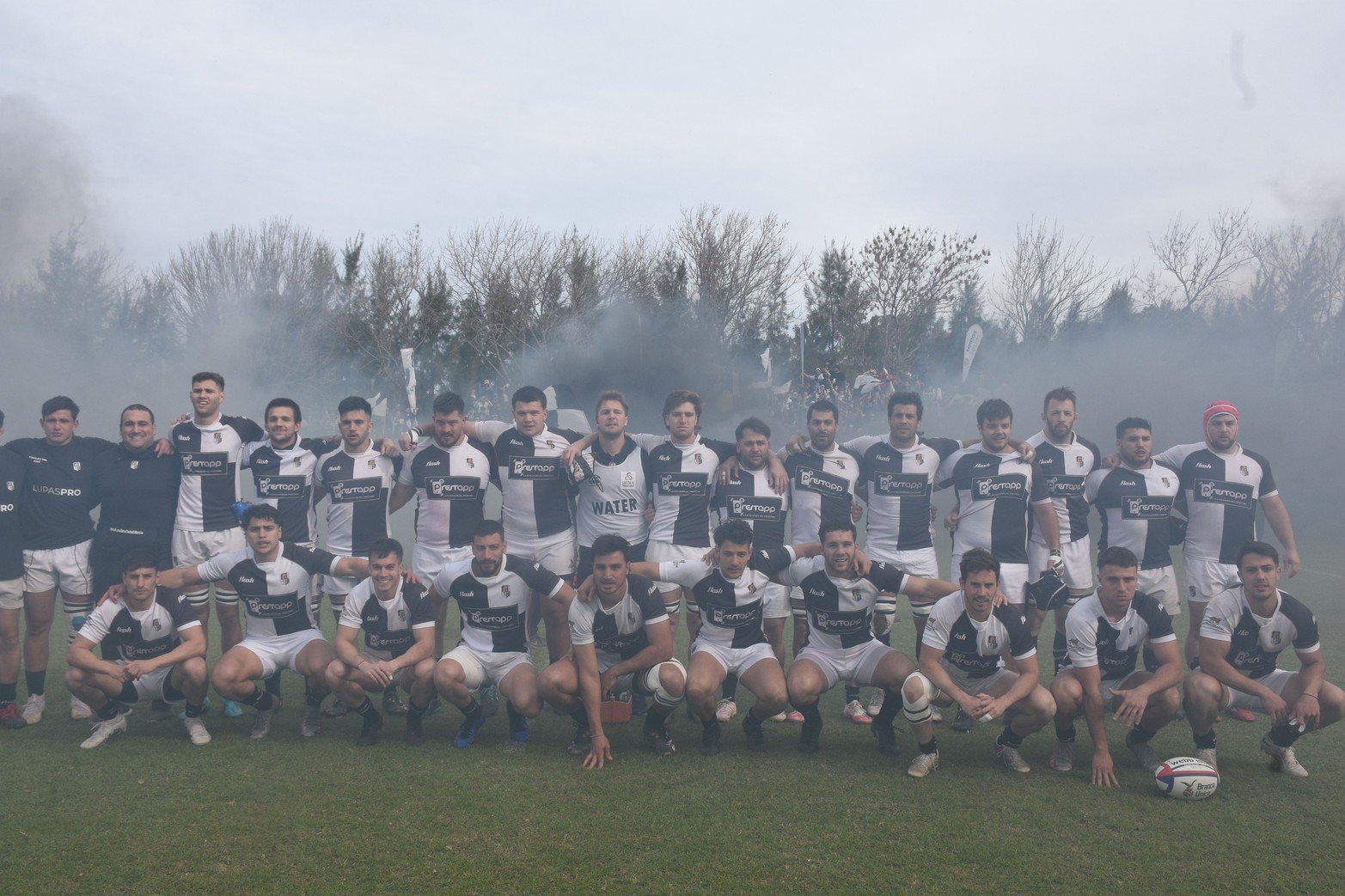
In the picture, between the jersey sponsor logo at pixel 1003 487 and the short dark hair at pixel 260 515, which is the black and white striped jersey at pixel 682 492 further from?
the short dark hair at pixel 260 515

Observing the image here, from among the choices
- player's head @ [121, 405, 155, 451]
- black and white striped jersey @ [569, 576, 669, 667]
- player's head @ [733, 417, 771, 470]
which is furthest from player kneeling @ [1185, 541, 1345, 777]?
player's head @ [121, 405, 155, 451]

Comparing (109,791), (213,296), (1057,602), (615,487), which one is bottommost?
(109,791)

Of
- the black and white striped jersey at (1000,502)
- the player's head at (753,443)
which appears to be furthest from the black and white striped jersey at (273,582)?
the black and white striped jersey at (1000,502)

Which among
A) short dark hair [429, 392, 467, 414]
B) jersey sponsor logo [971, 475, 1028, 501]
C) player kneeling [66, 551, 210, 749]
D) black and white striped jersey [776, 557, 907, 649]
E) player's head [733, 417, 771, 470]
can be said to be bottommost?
player kneeling [66, 551, 210, 749]

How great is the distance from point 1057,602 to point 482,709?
3.48 metres

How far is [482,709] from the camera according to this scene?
529 cm

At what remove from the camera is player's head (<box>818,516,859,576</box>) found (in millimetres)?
4980

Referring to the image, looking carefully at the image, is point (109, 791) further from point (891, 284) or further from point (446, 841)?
point (891, 284)

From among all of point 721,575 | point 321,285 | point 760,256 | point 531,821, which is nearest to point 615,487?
point 721,575

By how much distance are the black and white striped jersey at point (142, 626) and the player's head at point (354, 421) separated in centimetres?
140

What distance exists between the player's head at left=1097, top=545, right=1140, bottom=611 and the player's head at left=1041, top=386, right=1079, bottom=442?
5.48ft

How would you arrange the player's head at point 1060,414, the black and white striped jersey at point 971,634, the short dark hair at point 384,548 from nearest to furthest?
the black and white striped jersey at point 971,634
the short dark hair at point 384,548
the player's head at point 1060,414

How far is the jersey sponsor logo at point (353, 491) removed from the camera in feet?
19.9

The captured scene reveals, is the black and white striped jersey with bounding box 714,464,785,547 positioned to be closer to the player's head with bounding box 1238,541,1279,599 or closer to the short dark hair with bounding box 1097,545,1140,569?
the short dark hair with bounding box 1097,545,1140,569
